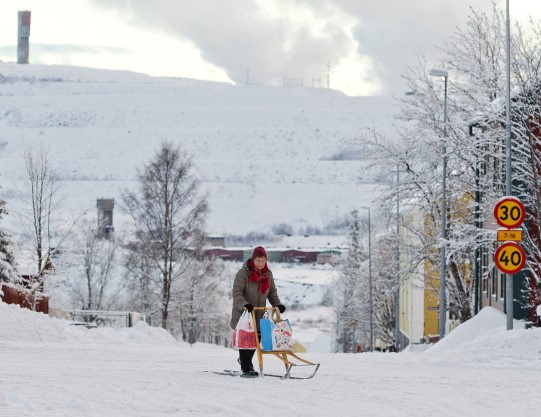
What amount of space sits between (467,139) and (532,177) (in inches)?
226

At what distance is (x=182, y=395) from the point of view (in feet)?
41.8

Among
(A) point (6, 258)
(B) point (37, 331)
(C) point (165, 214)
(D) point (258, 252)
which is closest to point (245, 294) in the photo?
(D) point (258, 252)

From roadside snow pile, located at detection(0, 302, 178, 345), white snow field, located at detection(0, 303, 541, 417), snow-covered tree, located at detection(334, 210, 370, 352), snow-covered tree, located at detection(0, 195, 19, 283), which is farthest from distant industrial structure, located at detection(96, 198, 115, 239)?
white snow field, located at detection(0, 303, 541, 417)

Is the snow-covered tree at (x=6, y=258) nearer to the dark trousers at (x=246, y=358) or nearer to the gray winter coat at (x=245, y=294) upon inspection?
the gray winter coat at (x=245, y=294)

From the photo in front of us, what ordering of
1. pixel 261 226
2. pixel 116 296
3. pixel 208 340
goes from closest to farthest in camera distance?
pixel 116 296 → pixel 208 340 → pixel 261 226

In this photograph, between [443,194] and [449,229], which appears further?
[449,229]

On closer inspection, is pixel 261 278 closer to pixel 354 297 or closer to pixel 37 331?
pixel 37 331

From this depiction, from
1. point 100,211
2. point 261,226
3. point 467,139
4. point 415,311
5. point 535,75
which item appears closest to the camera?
point 535,75

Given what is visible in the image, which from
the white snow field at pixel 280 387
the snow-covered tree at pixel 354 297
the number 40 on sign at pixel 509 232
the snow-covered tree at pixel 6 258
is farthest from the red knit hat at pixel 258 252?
the snow-covered tree at pixel 354 297

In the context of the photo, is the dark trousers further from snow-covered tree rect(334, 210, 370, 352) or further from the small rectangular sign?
snow-covered tree rect(334, 210, 370, 352)

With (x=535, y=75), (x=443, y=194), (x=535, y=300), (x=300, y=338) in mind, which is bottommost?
(x=300, y=338)

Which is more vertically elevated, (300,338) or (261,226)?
(261,226)

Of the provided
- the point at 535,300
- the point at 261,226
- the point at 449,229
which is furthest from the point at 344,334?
the point at 261,226

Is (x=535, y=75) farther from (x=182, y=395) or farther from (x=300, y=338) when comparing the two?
(x=300, y=338)
